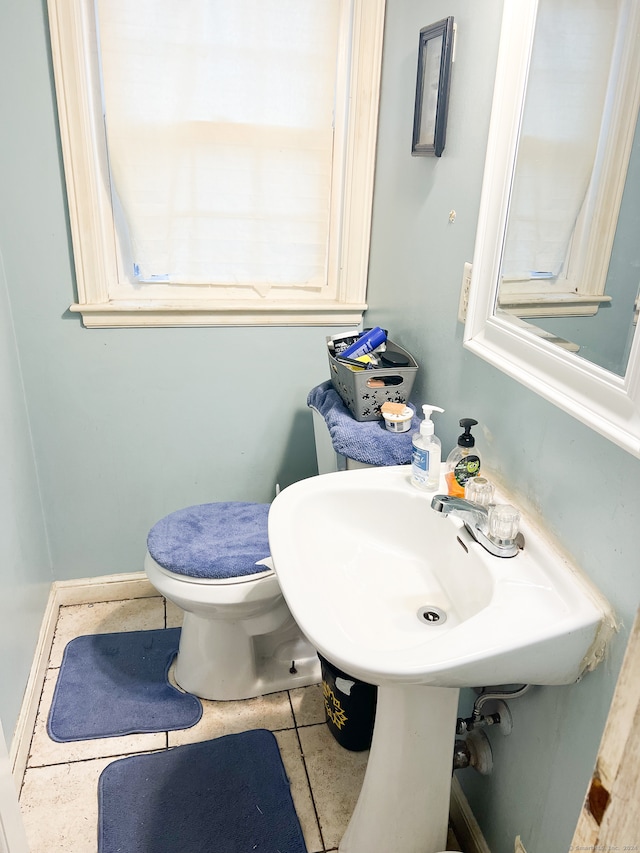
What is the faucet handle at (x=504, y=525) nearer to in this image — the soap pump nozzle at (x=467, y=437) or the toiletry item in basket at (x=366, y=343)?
the soap pump nozzle at (x=467, y=437)

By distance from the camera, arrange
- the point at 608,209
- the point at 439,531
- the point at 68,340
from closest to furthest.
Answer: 1. the point at 608,209
2. the point at 439,531
3. the point at 68,340

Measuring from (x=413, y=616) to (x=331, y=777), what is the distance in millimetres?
670

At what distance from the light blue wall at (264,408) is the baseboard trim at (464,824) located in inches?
1.3

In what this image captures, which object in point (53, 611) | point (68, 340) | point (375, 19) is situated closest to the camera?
point (375, 19)

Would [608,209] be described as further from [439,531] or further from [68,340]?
[68,340]

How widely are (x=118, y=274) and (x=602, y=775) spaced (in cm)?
169

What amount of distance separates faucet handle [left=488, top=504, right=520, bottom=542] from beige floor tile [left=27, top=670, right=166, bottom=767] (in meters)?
1.09

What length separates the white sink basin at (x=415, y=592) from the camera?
33.6 inches

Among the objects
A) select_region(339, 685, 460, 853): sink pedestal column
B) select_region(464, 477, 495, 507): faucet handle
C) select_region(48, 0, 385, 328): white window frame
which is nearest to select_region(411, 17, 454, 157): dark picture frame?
select_region(48, 0, 385, 328): white window frame

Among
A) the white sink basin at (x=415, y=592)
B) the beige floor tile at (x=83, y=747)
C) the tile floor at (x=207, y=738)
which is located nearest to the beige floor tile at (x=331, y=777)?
the tile floor at (x=207, y=738)

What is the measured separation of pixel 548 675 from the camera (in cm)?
92

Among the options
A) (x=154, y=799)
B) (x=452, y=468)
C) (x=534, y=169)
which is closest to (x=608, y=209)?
(x=534, y=169)

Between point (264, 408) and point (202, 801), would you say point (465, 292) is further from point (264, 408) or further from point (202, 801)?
point (202, 801)

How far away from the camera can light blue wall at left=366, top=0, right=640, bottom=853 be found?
92 centimetres
